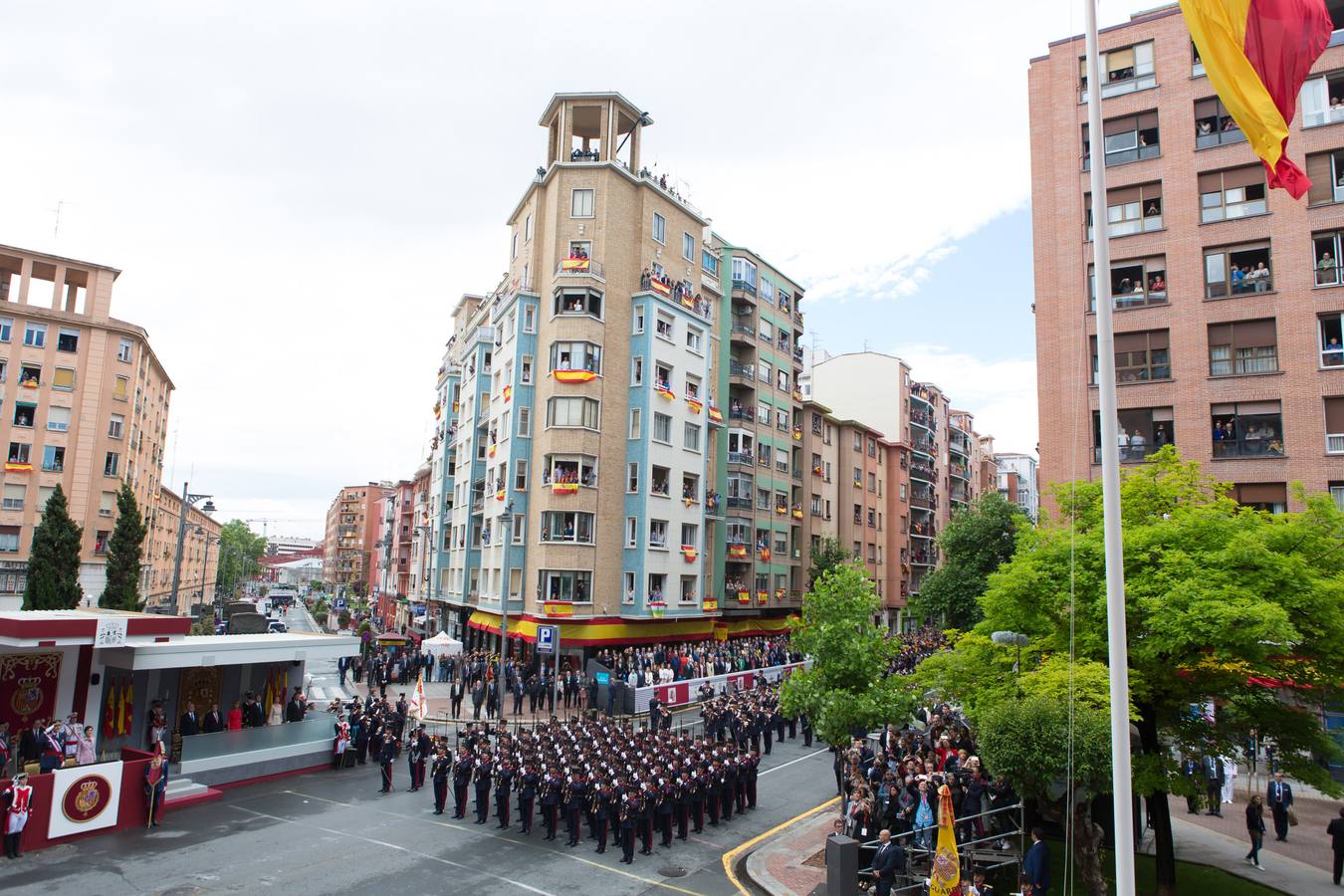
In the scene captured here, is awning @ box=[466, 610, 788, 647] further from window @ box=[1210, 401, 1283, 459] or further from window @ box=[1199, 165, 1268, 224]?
window @ box=[1199, 165, 1268, 224]

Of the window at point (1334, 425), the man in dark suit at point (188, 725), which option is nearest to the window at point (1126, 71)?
the window at point (1334, 425)

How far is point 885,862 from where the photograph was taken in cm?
1452

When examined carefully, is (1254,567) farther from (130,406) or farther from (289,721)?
(130,406)

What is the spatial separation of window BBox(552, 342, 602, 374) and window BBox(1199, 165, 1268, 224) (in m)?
27.1

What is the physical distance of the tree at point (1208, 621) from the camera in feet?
45.7

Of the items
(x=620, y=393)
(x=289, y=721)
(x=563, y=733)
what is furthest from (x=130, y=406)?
(x=563, y=733)

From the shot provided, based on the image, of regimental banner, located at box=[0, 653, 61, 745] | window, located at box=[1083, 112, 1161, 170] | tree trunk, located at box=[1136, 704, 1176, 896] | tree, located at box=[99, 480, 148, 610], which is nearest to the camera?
tree trunk, located at box=[1136, 704, 1176, 896]

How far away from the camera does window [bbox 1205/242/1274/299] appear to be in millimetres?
30406

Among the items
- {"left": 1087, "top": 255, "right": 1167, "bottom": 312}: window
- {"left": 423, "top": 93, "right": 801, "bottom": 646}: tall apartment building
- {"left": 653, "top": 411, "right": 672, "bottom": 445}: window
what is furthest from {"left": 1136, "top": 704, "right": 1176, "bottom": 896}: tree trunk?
{"left": 653, "top": 411, "right": 672, "bottom": 445}: window

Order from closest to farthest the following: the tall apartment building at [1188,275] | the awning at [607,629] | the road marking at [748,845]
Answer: the road marking at [748,845]
the tall apartment building at [1188,275]
the awning at [607,629]

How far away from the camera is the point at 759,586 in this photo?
2228 inches

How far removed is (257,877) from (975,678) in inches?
584

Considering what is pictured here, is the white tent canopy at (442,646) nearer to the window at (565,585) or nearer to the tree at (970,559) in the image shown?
the window at (565,585)

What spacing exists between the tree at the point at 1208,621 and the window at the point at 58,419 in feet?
207
